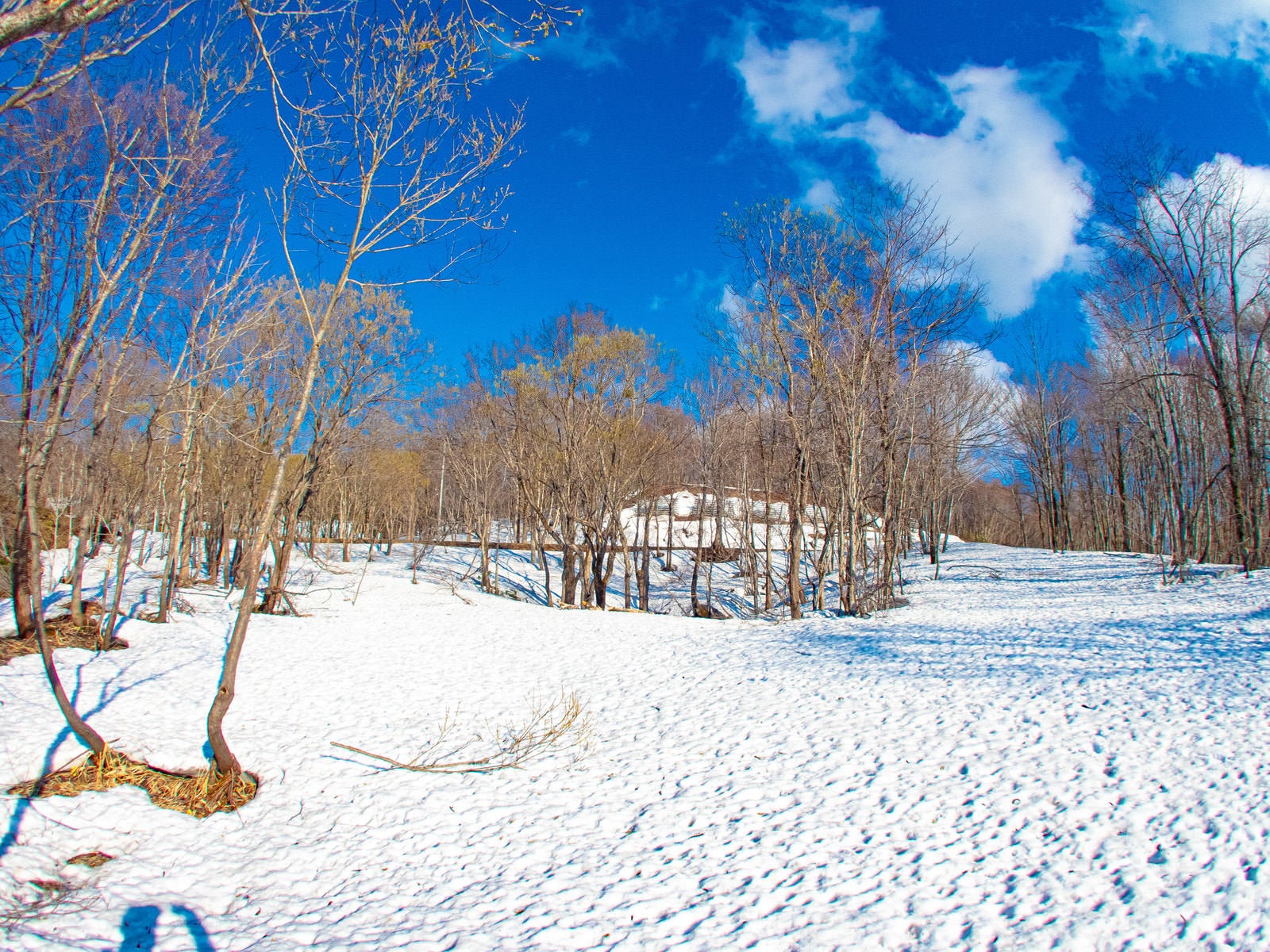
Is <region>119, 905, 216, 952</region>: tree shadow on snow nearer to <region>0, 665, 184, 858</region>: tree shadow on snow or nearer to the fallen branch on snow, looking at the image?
<region>0, 665, 184, 858</region>: tree shadow on snow

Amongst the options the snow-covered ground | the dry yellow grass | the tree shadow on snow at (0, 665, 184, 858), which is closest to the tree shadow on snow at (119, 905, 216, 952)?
the snow-covered ground

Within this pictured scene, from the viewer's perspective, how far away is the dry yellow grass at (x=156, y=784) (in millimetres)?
4969

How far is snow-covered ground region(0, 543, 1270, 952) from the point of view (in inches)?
133

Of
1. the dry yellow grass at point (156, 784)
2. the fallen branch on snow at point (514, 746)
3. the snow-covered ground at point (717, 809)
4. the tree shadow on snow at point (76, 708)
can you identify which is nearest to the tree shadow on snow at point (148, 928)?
the snow-covered ground at point (717, 809)

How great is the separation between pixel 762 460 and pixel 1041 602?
683 cm

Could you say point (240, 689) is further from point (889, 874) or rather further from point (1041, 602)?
point (1041, 602)

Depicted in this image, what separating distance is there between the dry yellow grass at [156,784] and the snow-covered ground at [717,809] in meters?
0.19

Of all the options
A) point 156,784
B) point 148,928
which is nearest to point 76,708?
point 156,784

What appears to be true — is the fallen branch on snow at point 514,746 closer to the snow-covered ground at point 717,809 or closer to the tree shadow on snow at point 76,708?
the snow-covered ground at point 717,809

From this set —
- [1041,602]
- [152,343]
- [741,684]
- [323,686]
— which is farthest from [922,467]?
[152,343]

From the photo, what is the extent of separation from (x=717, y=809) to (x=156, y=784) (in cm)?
467

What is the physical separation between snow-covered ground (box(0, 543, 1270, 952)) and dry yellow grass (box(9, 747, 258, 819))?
19 centimetres

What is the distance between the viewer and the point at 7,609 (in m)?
9.38

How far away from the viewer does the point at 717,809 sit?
4801 millimetres
